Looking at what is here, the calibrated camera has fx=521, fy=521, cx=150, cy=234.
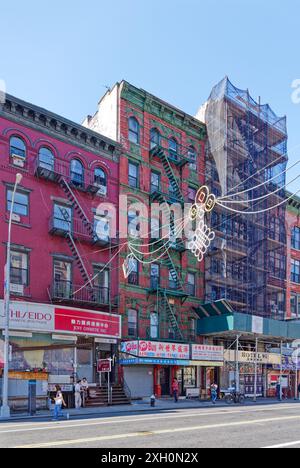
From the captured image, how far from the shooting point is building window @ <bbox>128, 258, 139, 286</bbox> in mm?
34812

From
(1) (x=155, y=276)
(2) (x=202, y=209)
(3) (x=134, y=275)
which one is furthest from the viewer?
(1) (x=155, y=276)

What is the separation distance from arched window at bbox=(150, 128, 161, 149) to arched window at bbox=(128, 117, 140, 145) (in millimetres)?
1393

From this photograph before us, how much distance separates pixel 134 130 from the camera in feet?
122

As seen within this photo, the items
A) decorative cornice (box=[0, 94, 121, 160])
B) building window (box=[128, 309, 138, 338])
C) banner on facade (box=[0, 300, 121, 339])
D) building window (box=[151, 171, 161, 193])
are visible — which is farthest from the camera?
building window (box=[151, 171, 161, 193])

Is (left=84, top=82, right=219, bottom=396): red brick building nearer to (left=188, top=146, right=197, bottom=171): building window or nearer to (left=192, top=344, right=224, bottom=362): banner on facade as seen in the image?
(left=188, top=146, right=197, bottom=171): building window

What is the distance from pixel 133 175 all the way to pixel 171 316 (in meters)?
10.2

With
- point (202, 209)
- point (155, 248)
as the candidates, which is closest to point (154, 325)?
point (155, 248)

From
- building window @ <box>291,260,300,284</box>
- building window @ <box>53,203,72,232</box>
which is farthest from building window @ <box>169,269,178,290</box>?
building window @ <box>291,260,300,284</box>

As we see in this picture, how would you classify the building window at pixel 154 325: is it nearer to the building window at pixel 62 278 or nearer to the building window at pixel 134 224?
the building window at pixel 134 224

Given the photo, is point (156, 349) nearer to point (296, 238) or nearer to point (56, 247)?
point (56, 247)

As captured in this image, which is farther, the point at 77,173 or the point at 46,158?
the point at 77,173

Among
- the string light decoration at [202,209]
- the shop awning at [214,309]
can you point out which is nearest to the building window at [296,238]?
the shop awning at [214,309]

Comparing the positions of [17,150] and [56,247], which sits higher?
[17,150]

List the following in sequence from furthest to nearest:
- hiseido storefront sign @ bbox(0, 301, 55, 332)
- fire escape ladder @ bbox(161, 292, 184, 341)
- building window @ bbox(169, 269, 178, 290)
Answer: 1. building window @ bbox(169, 269, 178, 290)
2. fire escape ladder @ bbox(161, 292, 184, 341)
3. hiseido storefront sign @ bbox(0, 301, 55, 332)
